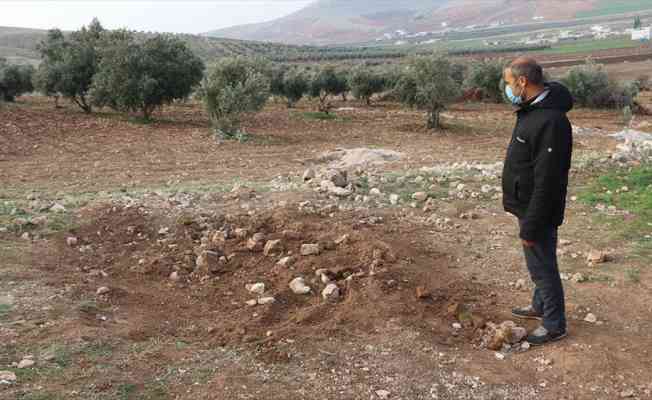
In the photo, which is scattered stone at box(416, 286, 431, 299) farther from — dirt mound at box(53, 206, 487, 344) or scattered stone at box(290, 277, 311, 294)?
scattered stone at box(290, 277, 311, 294)

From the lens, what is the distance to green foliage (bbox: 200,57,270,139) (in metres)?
20.0

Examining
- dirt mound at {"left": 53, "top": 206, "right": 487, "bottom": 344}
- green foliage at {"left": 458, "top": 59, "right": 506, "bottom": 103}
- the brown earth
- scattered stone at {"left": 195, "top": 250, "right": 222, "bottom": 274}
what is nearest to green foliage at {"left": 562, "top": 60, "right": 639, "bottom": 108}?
green foliage at {"left": 458, "top": 59, "right": 506, "bottom": 103}

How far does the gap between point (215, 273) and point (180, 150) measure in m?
11.2

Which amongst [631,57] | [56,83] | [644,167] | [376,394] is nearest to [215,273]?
[376,394]

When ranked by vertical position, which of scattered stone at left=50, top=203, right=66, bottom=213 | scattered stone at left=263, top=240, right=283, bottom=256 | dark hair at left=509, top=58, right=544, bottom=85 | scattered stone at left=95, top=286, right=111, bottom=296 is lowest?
scattered stone at left=95, top=286, right=111, bottom=296

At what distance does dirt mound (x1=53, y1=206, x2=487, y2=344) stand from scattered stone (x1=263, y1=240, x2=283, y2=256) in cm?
1

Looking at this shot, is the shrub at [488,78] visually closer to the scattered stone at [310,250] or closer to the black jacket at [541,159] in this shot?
the scattered stone at [310,250]

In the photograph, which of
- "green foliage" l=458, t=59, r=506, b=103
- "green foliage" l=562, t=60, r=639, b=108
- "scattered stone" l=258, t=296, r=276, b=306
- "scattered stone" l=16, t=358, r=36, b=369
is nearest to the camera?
"scattered stone" l=16, t=358, r=36, b=369

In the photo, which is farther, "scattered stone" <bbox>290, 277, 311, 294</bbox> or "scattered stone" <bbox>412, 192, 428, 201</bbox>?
"scattered stone" <bbox>412, 192, 428, 201</bbox>

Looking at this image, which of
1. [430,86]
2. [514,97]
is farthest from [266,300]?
[430,86]

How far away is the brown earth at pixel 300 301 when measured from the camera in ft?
13.2

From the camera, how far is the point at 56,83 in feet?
84.3

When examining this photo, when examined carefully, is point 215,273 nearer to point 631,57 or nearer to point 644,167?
point 644,167

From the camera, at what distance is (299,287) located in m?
5.49
